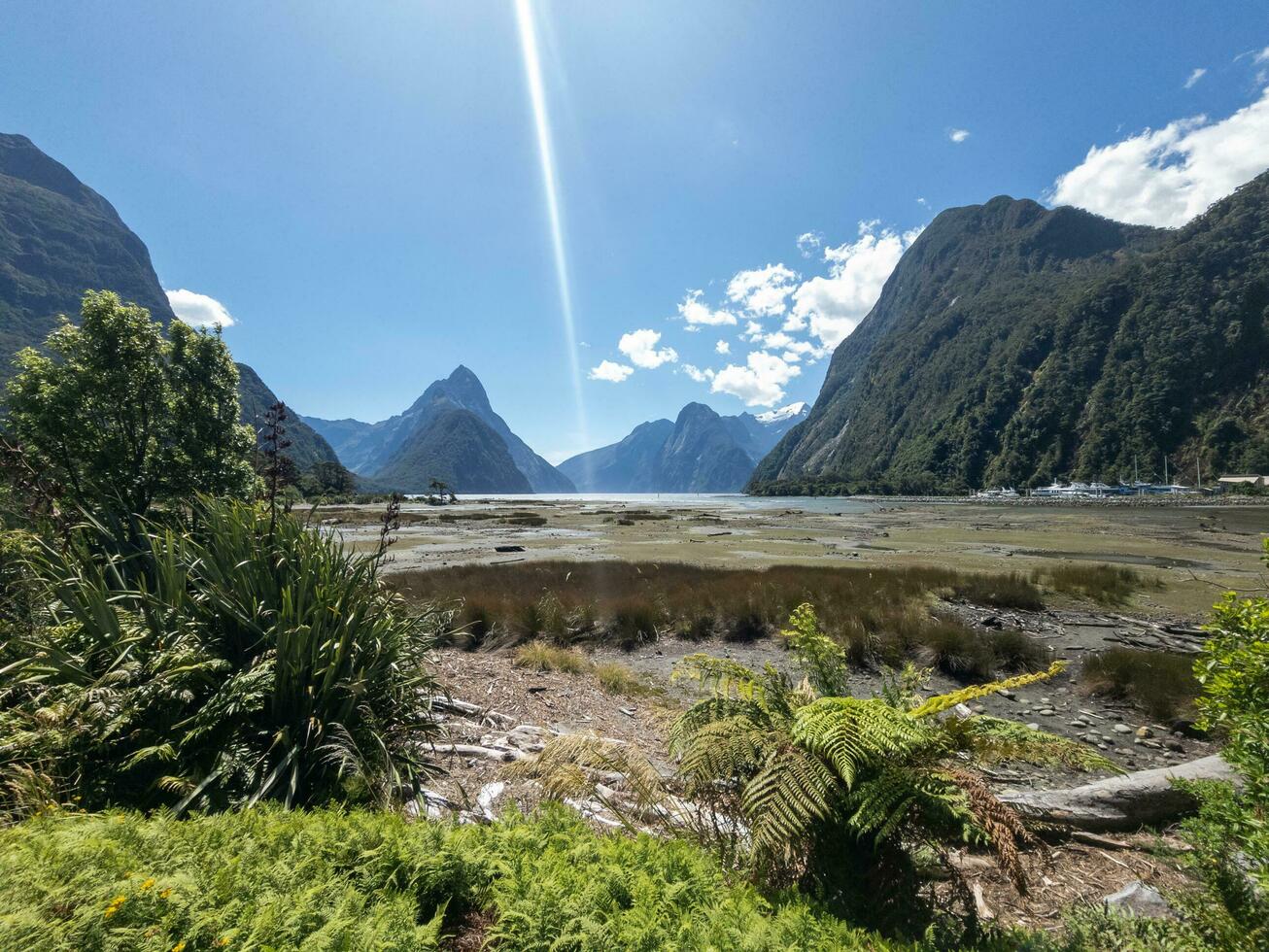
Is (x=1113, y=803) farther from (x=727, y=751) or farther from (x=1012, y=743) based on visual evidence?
(x=727, y=751)

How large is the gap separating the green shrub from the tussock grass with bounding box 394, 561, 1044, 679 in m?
2.86

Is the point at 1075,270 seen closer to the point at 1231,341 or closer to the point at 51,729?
the point at 1231,341

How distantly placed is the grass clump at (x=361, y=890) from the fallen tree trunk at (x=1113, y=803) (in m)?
2.59

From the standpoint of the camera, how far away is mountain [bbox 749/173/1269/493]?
8994 centimetres

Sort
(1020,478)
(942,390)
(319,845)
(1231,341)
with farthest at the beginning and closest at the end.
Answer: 1. (942,390)
2. (1020,478)
3. (1231,341)
4. (319,845)

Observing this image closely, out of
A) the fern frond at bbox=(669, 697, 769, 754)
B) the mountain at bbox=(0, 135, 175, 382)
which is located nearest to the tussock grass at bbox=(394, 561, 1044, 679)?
the fern frond at bbox=(669, 697, 769, 754)

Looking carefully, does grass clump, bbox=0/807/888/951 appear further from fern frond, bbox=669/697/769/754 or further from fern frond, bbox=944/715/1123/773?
fern frond, bbox=944/715/1123/773

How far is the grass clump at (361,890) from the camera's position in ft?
4.98

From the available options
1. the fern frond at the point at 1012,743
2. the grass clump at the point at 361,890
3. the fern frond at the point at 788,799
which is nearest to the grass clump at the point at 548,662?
the grass clump at the point at 361,890

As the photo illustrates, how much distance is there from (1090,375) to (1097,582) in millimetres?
131511

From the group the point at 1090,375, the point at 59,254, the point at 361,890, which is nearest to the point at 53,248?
the point at 59,254

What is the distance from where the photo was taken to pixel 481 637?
906 centimetres

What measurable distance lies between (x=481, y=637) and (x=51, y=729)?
22.0ft

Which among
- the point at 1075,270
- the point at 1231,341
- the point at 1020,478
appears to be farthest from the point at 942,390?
the point at 1075,270
